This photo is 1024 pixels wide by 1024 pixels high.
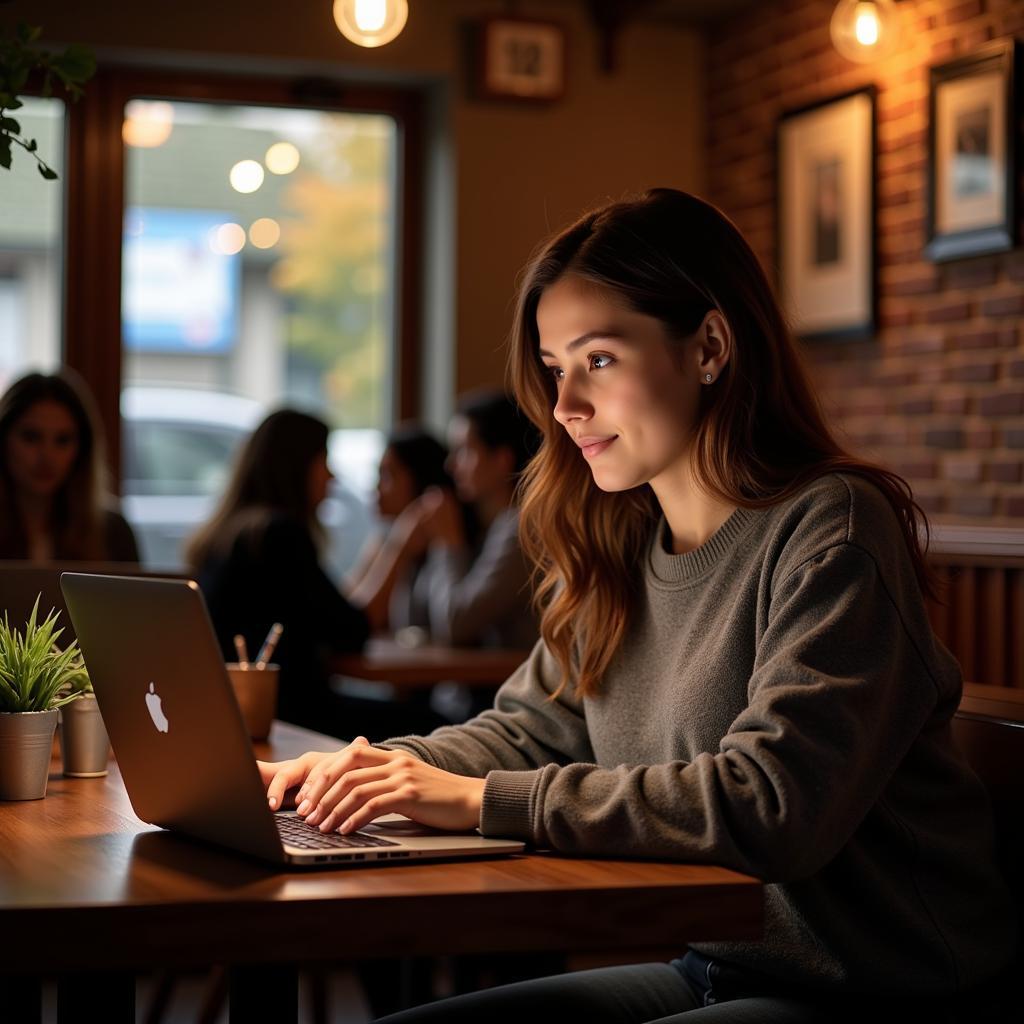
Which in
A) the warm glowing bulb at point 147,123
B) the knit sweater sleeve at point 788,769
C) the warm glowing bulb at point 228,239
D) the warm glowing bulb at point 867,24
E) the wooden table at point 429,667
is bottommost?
the wooden table at point 429,667

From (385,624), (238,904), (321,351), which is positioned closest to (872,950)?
(238,904)

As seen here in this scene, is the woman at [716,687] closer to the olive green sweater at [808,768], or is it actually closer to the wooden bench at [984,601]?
the olive green sweater at [808,768]

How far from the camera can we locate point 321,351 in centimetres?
535

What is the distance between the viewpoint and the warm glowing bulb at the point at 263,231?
524 cm

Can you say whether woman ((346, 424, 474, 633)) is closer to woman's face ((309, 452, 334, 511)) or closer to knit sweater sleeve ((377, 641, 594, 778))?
woman's face ((309, 452, 334, 511))

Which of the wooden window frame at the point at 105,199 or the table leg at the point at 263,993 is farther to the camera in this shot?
the wooden window frame at the point at 105,199

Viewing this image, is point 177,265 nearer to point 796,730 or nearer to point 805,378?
point 805,378

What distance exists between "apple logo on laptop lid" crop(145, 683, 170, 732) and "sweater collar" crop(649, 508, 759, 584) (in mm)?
604

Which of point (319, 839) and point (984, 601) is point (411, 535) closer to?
point (984, 601)

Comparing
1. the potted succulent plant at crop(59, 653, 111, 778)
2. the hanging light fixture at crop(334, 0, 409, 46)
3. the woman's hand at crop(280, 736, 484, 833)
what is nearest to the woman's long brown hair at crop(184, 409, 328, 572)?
the hanging light fixture at crop(334, 0, 409, 46)

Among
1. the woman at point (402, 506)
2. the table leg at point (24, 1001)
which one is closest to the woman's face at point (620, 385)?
the table leg at point (24, 1001)

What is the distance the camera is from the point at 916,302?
438cm

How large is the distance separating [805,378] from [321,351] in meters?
3.79

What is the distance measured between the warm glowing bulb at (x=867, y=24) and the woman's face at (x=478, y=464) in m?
1.51
